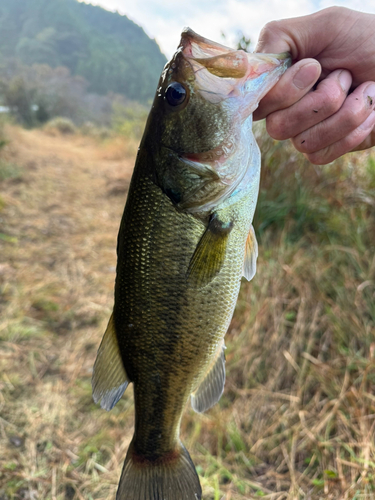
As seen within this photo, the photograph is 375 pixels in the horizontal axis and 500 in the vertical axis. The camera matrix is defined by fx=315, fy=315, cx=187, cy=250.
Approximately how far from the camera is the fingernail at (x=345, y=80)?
1.35 meters

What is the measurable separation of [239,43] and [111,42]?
208ft

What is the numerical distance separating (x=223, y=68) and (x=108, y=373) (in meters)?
1.19

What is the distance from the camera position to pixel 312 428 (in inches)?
93.2

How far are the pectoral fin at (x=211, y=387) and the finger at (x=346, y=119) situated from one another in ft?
3.36

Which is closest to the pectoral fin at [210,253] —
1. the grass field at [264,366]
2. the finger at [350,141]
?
the finger at [350,141]

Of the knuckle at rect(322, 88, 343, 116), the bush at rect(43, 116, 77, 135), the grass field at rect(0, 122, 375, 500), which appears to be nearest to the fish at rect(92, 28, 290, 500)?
the knuckle at rect(322, 88, 343, 116)

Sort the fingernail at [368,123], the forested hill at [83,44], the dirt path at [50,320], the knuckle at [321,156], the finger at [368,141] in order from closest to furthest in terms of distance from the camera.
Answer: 1. the fingernail at [368,123]
2. the knuckle at [321,156]
3. the finger at [368,141]
4. the dirt path at [50,320]
5. the forested hill at [83,44]

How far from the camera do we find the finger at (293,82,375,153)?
51.9 inches

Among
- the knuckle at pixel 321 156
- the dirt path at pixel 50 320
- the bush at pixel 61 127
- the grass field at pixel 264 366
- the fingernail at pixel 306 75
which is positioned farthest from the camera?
the bush at pixel 61 127

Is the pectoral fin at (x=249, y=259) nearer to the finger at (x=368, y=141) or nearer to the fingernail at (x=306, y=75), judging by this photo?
the fingernail at (x=306, y=75)

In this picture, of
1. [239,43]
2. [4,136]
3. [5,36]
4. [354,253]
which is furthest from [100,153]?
[5,36]

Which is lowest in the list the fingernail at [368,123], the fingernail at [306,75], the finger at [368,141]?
the finger at [368,141]

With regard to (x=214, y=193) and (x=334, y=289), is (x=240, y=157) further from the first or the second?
(x=334, y=289)

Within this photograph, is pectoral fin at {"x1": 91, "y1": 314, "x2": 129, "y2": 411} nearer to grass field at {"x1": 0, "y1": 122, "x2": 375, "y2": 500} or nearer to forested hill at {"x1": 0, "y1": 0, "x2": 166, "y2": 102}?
grass field at {"x1": 0, "y1": 122, "x2": 375, "y2": 500}
